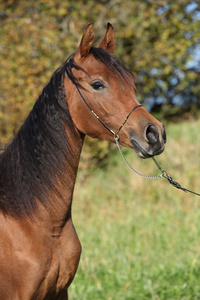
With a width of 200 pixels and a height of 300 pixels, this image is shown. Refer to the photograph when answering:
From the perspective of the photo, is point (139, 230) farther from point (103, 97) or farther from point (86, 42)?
point (86, 42)

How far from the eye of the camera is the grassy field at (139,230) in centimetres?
430

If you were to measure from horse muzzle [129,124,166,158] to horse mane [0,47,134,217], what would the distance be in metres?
0.37

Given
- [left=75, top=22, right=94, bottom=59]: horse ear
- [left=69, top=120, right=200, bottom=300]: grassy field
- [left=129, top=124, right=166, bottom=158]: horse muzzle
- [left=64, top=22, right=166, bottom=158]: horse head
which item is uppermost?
[left=75, top=22, right=94, bottom=59]: horse ear

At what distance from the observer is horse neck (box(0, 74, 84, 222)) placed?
246cm

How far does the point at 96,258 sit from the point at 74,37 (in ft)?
16.6

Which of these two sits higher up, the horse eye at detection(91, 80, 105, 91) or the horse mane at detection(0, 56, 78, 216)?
the horse eye at detection(91, 80, 105, 91)

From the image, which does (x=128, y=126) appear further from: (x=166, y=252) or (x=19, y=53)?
(x=19, y=53)

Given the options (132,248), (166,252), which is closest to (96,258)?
(132,248)

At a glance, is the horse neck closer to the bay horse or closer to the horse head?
the bay horse

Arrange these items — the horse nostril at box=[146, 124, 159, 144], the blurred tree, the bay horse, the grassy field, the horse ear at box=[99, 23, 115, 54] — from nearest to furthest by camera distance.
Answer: the horse nostril at box=[146, 124, 159, 144] < the bay horse < the horse ear at box=[99, 23, 115, 54] < the grassy field < the blurred tree

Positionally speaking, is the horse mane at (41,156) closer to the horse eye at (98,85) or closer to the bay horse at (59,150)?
the bay horse at (59,150)

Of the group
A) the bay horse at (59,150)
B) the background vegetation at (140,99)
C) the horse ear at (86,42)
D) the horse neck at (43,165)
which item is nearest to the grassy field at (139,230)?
the background vegetation at (140,99)

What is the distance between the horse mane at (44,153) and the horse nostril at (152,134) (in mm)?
362

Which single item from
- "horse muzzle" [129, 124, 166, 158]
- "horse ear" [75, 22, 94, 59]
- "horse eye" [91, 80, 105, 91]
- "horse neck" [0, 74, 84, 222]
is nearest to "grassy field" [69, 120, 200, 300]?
"horse neck" [0, 74, 84, 222]
